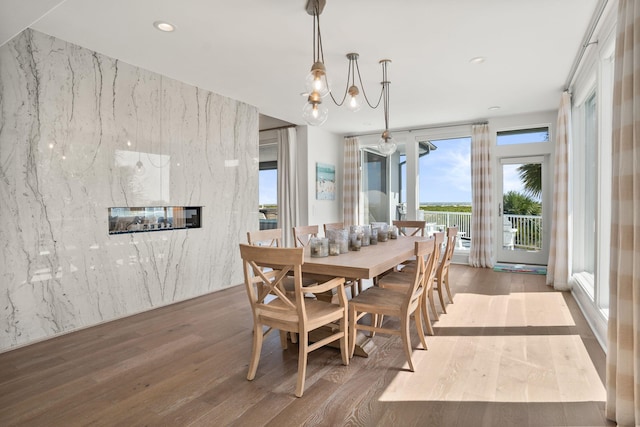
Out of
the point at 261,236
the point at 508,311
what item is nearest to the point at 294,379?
the point at 261,236

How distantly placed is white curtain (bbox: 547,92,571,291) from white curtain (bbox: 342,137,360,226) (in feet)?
11.7

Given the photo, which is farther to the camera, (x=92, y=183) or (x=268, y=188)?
(x=268, y=188)

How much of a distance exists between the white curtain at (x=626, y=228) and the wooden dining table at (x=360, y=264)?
1223 millimetres

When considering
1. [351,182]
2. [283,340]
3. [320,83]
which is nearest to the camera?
[320,83]

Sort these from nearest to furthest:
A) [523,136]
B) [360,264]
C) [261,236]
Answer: [360,264] < [261,236] < [523,136]

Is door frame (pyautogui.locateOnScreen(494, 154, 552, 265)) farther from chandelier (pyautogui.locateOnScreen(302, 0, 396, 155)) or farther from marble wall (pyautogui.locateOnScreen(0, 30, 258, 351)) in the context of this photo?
marble wall (pyautogui.locateOnScreen(0, 30, 258, 351))

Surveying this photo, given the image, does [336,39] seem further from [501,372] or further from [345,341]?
[501,372]

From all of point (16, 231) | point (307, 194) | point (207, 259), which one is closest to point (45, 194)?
point (16, 231)

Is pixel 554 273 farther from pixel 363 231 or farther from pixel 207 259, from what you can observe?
pixel 207 259

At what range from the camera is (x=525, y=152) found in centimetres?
609

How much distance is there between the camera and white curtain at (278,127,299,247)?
6.68m

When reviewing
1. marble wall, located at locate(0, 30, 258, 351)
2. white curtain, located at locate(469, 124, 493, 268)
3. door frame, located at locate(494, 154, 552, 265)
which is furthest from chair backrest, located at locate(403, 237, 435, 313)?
door frame, located at locate(494, 154, 552, 265)

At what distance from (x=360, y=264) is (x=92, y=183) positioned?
2.73 meters

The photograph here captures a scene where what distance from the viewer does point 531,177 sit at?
6176 mm
